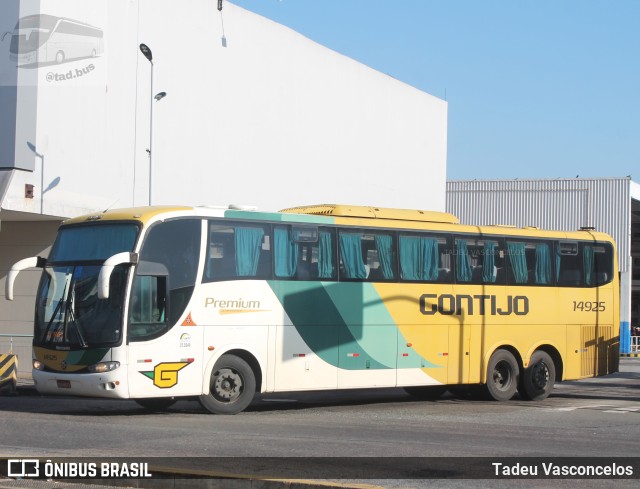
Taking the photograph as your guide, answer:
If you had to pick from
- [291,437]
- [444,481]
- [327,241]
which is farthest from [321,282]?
[444,481]

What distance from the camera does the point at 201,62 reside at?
35625mm

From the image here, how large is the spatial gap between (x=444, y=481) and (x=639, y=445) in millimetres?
4650

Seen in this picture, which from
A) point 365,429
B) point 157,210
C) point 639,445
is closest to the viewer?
point 639,445

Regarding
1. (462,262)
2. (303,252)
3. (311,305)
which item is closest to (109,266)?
(303,252)

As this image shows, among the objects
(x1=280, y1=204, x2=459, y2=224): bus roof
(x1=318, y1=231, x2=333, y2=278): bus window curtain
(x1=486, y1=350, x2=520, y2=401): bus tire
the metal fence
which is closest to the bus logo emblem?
(x1=318, y1=231, x2=333, y2=278): bus window curtain

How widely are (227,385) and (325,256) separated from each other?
3.08 m

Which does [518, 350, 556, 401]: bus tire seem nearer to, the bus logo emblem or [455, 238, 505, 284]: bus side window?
[455, 238, 505, 284]: bus side window

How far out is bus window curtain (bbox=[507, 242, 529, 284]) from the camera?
22.0m

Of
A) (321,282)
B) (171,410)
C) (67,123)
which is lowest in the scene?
(171,410)

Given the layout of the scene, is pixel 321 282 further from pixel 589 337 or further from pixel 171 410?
pixel 589 337

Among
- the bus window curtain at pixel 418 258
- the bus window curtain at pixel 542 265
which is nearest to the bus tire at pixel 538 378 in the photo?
the bus window curtain at pixel 542 265

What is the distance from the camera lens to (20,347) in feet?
100

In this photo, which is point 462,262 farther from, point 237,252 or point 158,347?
point 158,347

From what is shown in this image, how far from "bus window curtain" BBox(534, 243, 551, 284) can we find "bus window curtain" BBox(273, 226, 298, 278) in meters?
6.12
